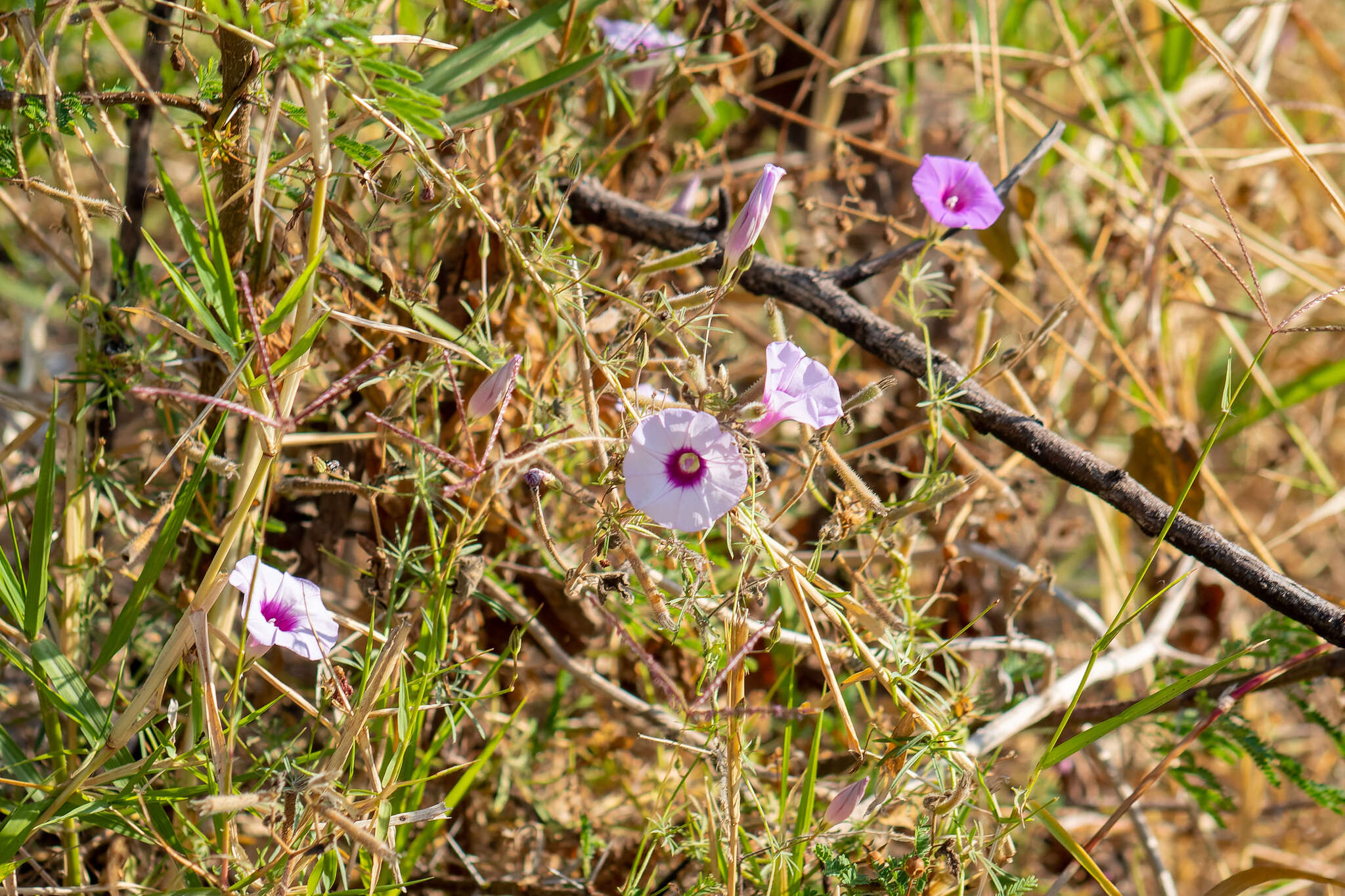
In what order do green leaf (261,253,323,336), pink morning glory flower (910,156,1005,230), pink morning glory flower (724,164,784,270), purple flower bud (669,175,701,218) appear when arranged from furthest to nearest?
1. purple flower bud (669,175,701,218)
2. pink morning glory flower (910,156,1005,230)
3. pink morning glory flower (724,164,784,270)
4. green leaf (261,253,323,336)

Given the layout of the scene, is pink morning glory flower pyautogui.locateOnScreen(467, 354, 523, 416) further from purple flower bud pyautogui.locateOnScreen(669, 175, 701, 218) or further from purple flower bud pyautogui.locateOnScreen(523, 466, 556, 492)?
purple flower bud pyautogui.locateOnScreen(669, 175, 701, 218)

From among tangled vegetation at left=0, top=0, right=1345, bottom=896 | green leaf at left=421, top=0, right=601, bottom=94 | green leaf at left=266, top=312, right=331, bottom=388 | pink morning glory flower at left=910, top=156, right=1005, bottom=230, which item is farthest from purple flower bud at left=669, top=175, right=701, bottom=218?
green leaf at left=266, top=312, right=331, bottom=388

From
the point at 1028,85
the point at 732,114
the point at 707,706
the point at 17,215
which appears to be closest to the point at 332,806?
the point at 707,706

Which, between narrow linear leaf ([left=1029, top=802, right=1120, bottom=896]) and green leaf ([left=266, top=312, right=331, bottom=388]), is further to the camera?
narrow linear leaf ([left=1029, top=802, right=1120, bottom=896])

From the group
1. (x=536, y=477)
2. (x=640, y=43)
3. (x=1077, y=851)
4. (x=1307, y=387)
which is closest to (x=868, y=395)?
(x=536, y=477)

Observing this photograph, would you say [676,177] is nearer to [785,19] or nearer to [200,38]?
[785,19]

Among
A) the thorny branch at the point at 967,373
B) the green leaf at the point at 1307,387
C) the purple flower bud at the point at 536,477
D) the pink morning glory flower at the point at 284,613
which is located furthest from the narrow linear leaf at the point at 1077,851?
the green leaf at the point at 1307,387
